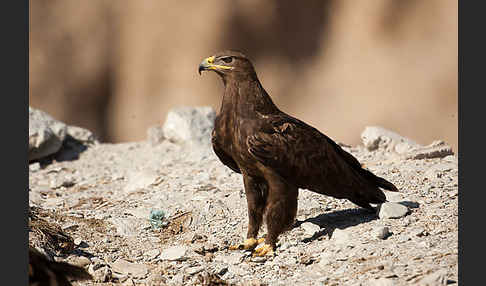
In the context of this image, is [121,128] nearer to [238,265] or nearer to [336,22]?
[336,22]

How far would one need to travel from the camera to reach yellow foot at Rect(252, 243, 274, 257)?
564 cm

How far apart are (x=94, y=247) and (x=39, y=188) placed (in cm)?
277

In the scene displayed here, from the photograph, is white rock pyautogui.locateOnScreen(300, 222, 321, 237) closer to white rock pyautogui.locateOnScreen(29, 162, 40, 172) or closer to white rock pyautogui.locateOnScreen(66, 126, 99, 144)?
white rock pyautogui.locateOnScreen(29, 162, 40, 172)

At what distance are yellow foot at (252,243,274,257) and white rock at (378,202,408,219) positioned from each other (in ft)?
3.34

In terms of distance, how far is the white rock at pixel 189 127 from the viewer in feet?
31.9

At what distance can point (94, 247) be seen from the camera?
20.0 feet

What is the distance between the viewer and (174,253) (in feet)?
18.9

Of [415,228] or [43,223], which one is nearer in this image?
[415,228]

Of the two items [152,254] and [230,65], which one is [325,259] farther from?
[230,65]

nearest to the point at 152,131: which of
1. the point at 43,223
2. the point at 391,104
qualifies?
the point at 43,223

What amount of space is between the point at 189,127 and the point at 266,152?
14.7ft

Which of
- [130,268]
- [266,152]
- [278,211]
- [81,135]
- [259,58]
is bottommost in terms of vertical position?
[130,268]

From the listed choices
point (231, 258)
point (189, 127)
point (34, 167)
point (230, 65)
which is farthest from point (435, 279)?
point (34, 167)

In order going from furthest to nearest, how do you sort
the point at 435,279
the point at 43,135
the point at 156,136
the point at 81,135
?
the point at 81,135 → the point at 156,136 → the point at 43,135 → the point at 435,279
